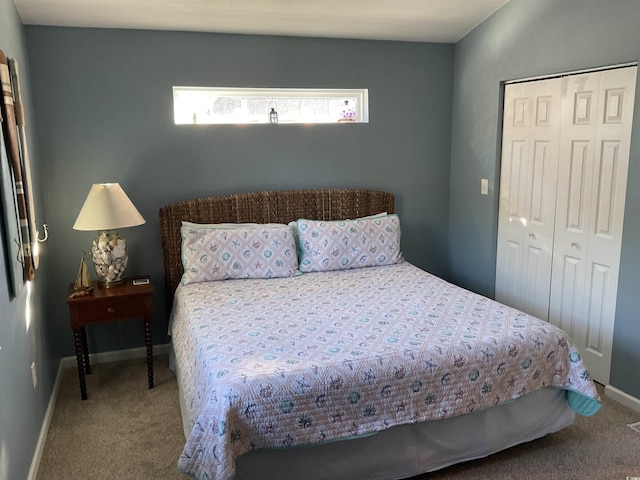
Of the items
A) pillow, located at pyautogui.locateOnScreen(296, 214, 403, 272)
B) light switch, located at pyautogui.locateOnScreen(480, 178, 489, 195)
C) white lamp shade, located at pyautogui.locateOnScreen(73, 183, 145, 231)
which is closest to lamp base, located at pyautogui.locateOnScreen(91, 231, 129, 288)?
white lamp shade, located at pyautogui.locateOnScreen(73, 183, 145, 231)

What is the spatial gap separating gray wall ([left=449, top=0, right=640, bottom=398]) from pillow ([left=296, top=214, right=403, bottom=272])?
72 centimetres

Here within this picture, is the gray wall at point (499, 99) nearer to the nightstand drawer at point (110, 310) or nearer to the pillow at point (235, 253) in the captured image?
the pillow at point (235, 253)

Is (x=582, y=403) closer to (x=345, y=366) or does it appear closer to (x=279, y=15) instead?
(x=345, y=366)

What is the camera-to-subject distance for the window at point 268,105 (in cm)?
355

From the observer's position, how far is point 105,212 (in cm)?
298

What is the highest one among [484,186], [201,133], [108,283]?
[201,133]

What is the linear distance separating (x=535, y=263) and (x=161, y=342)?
260 centimetres

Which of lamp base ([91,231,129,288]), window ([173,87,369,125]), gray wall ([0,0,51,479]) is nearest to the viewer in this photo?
gray wall ([0,0,51,479])

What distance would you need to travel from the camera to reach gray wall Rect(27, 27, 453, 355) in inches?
127

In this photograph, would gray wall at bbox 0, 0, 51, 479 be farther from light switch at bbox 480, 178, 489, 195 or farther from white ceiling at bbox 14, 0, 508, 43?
light switch at bbox 480, 178, 489, 195

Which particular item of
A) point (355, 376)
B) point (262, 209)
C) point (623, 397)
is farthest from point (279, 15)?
point (623, 397)

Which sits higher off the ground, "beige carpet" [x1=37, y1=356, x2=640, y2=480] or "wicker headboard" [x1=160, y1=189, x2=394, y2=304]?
"wicker headboard" [x1=160, y1=189, x2=394, y2=304]

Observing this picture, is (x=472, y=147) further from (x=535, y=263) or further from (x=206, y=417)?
(x=206, y=417)

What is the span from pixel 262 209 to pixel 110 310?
1.21 meters
